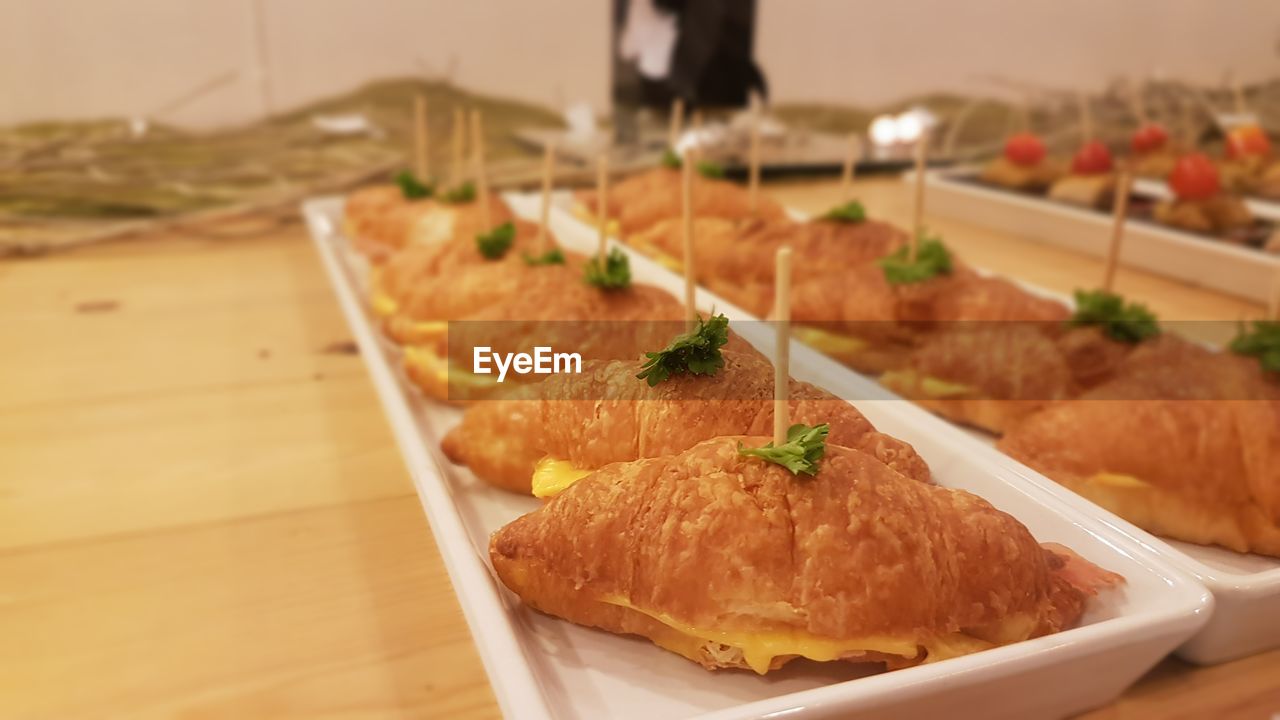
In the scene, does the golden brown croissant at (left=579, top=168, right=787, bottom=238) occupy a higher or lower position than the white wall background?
lower

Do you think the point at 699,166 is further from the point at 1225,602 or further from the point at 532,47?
the point at 1225,602

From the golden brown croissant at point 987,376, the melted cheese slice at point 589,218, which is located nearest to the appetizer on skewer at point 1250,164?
the golden brown croissant at point 987,376

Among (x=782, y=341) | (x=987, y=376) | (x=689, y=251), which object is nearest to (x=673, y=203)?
(x=987, y=376)

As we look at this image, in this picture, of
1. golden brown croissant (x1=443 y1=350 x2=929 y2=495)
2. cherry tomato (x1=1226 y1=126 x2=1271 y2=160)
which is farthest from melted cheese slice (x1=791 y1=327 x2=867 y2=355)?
cherry tomato (x1=1226 y1=126 x2=1271 y2=160)

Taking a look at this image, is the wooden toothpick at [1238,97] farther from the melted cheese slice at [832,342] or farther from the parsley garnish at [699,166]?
the melted cheese slice at [832,342]

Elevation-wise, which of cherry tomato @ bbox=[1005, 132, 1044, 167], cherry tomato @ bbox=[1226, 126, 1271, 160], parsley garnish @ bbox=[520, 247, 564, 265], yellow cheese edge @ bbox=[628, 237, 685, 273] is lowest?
yellow cheese edge @ bbox=[628, 237, 685, 273]

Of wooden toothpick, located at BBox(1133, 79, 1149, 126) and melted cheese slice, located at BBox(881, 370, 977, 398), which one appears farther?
wooden toothpick, located at BBox(1133, 79, 1149, 126)

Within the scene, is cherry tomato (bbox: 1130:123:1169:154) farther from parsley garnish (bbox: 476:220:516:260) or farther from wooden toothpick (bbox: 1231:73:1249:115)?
parsley garnish (bbox: 476:220:516:260)

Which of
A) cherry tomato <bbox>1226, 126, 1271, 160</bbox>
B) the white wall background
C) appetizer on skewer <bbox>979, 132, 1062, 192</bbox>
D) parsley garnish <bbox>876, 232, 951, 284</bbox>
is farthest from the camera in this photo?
appetizer on skewer <bbox>979, 132, 1062, 192</bbox>
